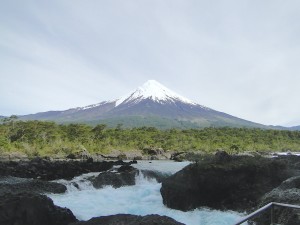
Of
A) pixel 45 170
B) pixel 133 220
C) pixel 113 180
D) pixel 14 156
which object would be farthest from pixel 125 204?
pixel 14 156

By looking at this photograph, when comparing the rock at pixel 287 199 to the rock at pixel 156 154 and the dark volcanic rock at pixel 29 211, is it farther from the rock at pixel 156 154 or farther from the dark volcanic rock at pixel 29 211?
the rock at pixel 156 154

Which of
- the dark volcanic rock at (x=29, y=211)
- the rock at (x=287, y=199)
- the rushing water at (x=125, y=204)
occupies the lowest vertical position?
the rushing water at (x=125, y=204)

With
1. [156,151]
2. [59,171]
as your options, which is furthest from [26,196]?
[156,151]

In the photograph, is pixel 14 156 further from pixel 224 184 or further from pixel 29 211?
pixel 29 211

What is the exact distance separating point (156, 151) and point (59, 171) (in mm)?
36286

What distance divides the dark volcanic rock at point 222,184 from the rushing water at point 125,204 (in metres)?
0.67

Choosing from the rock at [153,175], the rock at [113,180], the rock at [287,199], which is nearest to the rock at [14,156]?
the rock at [153,175]

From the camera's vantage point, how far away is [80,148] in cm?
6594

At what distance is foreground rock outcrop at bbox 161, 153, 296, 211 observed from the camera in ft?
52.6

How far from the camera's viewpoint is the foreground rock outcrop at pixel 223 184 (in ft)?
52.6

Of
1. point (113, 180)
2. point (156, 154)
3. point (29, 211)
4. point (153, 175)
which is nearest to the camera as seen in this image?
point (29, 211)

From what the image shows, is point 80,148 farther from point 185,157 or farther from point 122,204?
point 122,204

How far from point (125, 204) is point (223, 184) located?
4.81 m

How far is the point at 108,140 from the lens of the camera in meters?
78.8
